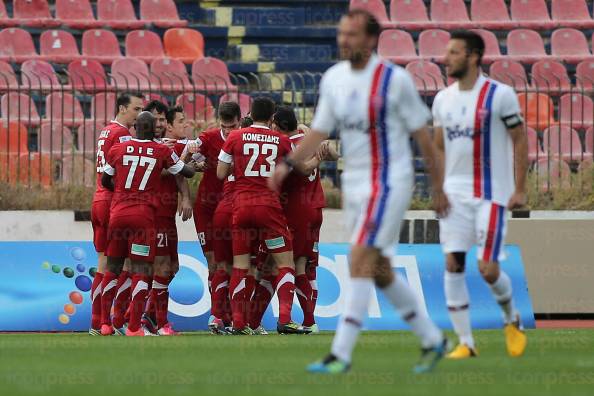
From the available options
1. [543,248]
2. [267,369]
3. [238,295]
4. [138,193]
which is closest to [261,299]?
[238,295]

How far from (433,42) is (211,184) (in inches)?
416

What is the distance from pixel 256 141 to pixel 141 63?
30.3ft

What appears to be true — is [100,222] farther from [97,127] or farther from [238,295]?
[97,127]

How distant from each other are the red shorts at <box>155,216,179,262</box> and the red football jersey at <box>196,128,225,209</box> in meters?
0.54

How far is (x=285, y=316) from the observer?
12.3 meters

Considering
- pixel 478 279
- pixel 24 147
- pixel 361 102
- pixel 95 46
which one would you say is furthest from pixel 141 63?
pixel 361 102

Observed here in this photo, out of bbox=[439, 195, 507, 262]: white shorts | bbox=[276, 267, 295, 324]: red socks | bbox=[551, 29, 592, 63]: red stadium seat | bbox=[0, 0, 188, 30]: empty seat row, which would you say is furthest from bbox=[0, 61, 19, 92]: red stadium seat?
bbox=[439, 195, 507, 262]: white shorts

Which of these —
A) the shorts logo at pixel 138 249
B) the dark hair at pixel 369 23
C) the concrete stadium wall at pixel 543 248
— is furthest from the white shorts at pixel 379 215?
the concrete stadium wall at pixel 543 248

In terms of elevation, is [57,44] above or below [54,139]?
above

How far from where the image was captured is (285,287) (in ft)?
40.1

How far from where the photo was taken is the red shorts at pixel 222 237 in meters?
12.7

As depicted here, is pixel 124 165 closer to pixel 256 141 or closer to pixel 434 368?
pixel 256 141

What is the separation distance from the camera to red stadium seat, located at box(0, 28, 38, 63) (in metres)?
21.6

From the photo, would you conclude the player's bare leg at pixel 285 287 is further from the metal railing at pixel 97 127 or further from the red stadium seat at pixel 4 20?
the red stadium seat at pixel 4 20
